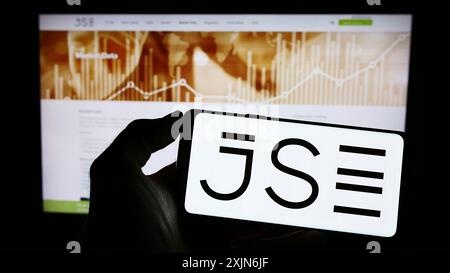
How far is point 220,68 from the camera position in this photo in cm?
65

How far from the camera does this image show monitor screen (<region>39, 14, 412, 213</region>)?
0.64m

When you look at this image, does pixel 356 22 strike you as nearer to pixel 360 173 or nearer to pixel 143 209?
pixel 360 173

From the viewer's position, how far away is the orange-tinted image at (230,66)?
64 centimetres

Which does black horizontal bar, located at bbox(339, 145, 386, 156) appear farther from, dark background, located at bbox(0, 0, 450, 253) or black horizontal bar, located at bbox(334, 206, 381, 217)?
dark background, located at bbox(0, 0, 450, 253)

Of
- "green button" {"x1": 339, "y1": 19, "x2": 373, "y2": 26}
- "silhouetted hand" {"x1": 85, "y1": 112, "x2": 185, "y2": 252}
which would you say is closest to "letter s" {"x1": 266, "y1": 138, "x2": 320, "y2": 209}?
"silhouetted hand" {"x1": 85, "y1": 112, "x2": 185, "y2": 252}

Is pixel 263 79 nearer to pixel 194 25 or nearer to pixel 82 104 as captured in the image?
pixel 194 25

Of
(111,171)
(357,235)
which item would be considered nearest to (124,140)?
(111,171)

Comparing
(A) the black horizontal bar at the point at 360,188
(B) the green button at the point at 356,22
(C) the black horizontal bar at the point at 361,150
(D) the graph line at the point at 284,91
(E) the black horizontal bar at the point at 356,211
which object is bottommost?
(E) the black horizontal bar at the point at 356,211

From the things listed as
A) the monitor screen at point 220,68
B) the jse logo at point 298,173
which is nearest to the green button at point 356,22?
the monitor screen at point 220,68

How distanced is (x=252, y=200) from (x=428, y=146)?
0.44 metres

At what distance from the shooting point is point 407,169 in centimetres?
49

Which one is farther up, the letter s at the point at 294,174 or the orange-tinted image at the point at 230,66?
the orange-tinted image at the point at 230,66
